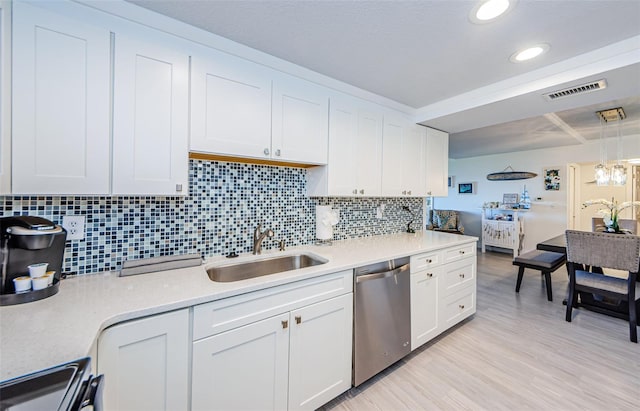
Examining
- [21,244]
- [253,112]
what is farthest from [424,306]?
[21,244]

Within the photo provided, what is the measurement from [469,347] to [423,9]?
104 inches

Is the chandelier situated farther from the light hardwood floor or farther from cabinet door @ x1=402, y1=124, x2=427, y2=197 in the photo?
cabinet door @ x1=402, y1=124, x2=427, y2=197

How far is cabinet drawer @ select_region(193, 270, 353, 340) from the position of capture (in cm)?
114

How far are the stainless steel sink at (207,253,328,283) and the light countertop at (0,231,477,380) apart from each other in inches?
2.2

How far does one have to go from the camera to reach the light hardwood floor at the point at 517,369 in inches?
65.9

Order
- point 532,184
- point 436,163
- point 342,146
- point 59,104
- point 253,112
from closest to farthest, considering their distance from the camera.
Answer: point 59,104 < point 253,112 < point 342,146 < point 436,163 < point 532,184

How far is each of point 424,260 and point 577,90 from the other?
5.74 ft

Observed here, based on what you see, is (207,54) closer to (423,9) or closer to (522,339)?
(423,9)

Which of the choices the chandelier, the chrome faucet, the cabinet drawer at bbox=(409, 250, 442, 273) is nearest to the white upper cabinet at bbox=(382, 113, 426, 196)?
the cabinet drawer at bbox=(409, 250, 442, 273)

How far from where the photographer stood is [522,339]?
94.2 inches

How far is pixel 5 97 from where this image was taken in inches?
40.1

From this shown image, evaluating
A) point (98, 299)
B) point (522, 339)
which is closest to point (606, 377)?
point (522, 339)

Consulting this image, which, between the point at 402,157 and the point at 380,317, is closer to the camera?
the point at 380,317

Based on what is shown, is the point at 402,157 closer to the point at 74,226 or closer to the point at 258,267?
the point at 258,267
